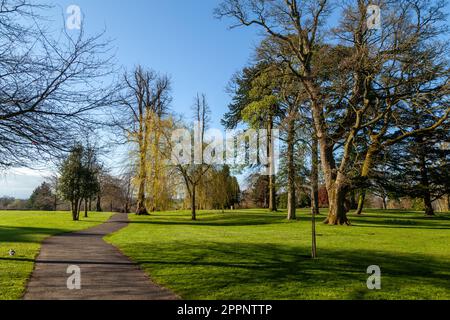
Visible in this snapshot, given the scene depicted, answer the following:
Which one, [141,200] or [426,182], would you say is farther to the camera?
[426,182]

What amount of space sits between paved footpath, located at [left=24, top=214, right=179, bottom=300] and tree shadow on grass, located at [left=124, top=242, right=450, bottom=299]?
0.46 metres

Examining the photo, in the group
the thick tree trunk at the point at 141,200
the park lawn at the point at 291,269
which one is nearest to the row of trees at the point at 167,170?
the thick tree trunk at the point at 141,200

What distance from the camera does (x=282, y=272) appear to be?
852 cm

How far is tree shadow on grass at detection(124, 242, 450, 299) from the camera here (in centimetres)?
673

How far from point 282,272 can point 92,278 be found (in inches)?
162

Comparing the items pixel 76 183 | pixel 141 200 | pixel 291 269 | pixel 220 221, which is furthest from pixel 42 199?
pixel 291 269

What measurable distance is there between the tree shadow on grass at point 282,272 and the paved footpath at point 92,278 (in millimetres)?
456

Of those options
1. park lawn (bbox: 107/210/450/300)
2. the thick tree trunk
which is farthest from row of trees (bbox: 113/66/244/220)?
park lawn (bbox: 107/210/450/300)

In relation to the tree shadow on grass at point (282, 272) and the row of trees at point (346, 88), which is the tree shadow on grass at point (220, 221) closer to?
the row of trees at point (346, 88)

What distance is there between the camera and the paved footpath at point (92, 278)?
6371 millimetres

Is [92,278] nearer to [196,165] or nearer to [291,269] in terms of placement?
[291,269]

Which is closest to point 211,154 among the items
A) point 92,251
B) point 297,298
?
point 92,251

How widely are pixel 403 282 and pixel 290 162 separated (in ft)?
67.9
